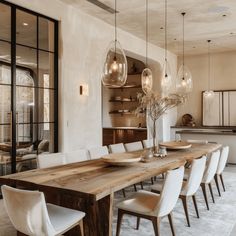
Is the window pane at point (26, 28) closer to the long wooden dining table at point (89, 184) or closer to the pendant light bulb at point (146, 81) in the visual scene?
the pendant light bulb at point (146, 81)

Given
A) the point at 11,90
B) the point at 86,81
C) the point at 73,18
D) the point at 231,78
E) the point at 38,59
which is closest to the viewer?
the point at 11,90

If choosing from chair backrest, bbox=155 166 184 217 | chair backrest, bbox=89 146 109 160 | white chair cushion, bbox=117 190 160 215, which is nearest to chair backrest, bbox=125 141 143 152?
chair backrest, bbox=89 146 109 160

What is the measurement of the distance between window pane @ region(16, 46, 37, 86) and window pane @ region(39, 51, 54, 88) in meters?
0.13

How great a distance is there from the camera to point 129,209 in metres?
2.76

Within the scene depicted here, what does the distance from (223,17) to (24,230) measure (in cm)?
546

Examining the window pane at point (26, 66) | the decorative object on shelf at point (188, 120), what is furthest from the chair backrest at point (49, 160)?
the decorative object on shelf at point (188, 120)

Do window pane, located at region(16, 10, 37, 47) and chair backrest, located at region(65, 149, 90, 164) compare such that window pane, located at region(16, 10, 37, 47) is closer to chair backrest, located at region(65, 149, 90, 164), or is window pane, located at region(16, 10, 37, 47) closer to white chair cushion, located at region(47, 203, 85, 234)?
chair backrest, located at region(65, 149, 90, 164)

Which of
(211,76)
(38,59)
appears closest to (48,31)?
(38,59)

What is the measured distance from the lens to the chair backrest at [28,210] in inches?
78.0

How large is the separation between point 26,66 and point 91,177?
272 centimetres

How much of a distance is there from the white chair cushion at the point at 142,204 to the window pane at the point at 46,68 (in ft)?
9.27

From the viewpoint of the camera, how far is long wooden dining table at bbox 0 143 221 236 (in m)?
2.28

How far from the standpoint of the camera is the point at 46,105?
503cm

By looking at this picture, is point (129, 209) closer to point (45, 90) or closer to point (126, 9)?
point (45, 90)
